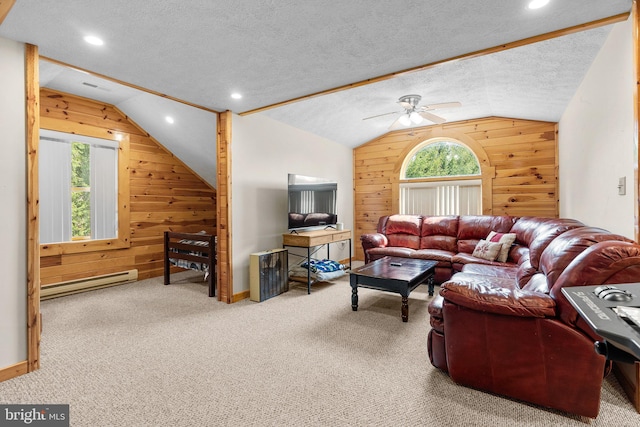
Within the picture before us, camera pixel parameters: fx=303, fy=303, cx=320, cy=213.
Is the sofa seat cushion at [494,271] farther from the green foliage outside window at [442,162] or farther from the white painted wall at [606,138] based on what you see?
the green foliage outside window at [442,162]

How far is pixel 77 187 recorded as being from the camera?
13.9 feet

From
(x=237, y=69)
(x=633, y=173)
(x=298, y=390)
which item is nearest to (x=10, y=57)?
(x=237, y=69)

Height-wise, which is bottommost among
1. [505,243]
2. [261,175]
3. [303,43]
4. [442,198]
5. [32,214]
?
[505,243]

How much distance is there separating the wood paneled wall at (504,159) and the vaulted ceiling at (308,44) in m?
1.11

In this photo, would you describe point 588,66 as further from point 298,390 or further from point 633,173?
point 298,390

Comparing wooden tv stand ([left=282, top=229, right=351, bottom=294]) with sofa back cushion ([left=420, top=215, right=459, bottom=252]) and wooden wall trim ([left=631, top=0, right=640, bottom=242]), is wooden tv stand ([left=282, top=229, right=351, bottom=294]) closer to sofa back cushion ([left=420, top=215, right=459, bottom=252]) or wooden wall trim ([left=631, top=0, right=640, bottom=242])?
sofa back cushion ([left=420, top=215, right=459, bottom=252])

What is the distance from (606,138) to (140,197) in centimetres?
569

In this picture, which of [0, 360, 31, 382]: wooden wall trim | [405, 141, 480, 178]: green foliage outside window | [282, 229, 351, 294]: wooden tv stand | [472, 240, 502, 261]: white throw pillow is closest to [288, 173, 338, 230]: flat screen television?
[282, 229, 351, 294]: wooden tv stand

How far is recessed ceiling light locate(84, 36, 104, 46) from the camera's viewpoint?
2.12 metres

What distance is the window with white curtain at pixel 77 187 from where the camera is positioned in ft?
12.8

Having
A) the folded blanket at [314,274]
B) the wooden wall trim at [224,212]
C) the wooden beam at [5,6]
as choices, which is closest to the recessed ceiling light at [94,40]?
the wooden beam at [5,6]

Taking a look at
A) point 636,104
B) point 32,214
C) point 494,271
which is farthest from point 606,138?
point 32,214

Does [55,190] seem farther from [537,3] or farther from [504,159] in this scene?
[504,159]

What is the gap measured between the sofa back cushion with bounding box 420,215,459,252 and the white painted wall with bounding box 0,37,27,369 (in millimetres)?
4727
